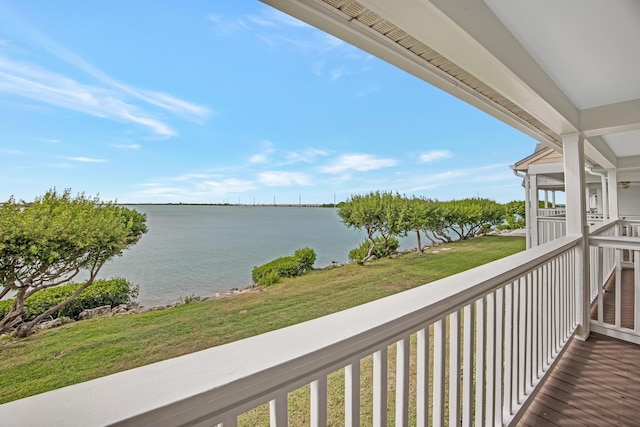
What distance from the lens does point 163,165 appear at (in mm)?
1937

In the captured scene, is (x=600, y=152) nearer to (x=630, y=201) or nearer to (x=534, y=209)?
(x=534, y=209)

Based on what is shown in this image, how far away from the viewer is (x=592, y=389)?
1.82 metres

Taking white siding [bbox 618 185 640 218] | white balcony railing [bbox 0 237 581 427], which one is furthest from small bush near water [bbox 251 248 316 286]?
white siding [bbox 618 185 640 218]

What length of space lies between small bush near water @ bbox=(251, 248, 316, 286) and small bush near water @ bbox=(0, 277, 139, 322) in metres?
1.16

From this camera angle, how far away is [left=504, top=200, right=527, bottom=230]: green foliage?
13000 millimetres

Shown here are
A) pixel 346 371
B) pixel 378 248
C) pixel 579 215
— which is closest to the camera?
pixel 346 371

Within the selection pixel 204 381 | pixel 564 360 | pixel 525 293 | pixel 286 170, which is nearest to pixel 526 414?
pixel 525 293

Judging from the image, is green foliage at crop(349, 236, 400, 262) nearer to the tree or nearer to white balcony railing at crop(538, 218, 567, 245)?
white balcony railing at crop(538, 218, 567, 245)

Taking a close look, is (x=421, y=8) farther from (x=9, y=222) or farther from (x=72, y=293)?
(x=72, y=293)

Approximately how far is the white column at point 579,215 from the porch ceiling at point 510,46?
331 mm

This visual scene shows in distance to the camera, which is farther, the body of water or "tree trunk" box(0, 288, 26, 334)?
the body of water

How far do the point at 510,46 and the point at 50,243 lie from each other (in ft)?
7.48

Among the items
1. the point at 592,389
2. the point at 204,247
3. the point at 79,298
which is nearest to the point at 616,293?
the point at 592,389

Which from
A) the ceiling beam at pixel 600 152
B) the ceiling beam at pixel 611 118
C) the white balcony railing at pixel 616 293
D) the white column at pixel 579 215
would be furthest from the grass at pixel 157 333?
the ceiling beam at pixel 600 152
